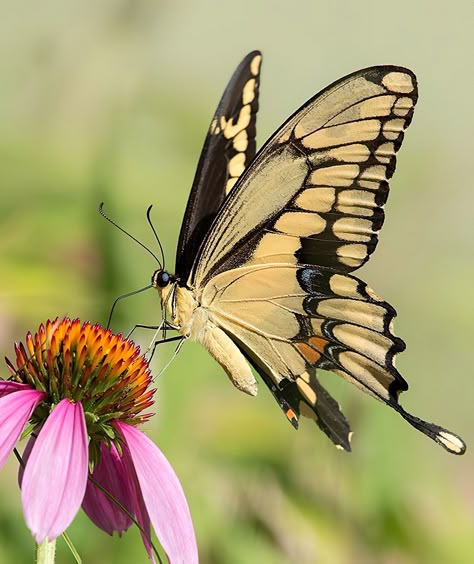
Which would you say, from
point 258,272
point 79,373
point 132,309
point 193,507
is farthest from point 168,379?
point 79,373

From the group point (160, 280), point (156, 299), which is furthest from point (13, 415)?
point (156, 299)

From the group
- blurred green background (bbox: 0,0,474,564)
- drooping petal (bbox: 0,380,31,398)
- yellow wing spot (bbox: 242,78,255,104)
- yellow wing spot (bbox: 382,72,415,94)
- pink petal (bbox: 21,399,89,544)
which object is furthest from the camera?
blurred green background (bbox: 0,0,474,564)

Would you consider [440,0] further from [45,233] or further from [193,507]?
[193,507]

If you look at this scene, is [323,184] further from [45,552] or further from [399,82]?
[45,552]

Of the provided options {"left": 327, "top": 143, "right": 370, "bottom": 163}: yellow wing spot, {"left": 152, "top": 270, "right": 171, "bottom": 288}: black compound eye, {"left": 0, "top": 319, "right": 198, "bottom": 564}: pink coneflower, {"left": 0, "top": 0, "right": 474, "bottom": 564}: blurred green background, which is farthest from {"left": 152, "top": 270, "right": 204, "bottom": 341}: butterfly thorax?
{"left": 0, "top": 0, "right": 474, "bottom": 564}: blurred green background

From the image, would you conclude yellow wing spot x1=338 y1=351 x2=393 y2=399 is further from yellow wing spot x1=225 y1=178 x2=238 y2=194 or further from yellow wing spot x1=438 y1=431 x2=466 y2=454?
yellow wing spot x1=225 y1=178 x2=238 y2=194

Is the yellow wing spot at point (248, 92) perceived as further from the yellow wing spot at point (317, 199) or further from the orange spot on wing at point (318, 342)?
the orange spot on wing at point (318, 342)

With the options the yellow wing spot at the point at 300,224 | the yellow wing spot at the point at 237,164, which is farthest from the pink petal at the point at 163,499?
the yellow wing spot at the point at 237,164
